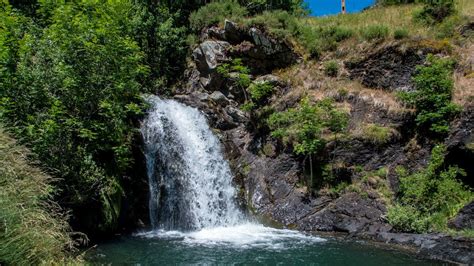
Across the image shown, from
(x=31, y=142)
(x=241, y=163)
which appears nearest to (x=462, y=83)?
(x=241, y=163)

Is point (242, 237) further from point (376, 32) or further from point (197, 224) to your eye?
point (376, 32)

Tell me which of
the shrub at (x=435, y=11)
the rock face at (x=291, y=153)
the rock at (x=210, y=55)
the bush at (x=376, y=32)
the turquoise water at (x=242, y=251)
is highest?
the shrub at (x=435, y=11)

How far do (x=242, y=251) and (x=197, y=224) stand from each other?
13.3 ft

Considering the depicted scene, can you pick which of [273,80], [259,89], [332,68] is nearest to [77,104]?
[259,89]

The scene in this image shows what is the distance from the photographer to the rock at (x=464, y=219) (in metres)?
11.8

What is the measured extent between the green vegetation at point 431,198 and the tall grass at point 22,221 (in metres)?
10.5

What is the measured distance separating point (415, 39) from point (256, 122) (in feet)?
28.0

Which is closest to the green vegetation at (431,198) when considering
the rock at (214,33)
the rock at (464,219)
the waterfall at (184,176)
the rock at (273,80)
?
the rock at (464,219)

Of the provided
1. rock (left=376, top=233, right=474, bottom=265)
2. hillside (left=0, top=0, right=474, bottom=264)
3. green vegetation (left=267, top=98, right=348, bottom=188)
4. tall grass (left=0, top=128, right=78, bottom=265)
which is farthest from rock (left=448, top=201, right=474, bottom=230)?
tall grass (left=0, top=128, right=78, bottom=265)

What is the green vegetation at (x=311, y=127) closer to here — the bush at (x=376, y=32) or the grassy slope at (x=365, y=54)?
the grassy slope at (x=365, y=54)

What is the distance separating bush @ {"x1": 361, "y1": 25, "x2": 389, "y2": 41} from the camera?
19.9m

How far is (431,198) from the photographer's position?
1358cm

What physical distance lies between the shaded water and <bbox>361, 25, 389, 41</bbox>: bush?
9.45m

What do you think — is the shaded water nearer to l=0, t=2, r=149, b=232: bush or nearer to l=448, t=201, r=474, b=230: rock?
l=0, t=2, r=149, b=232: bush
